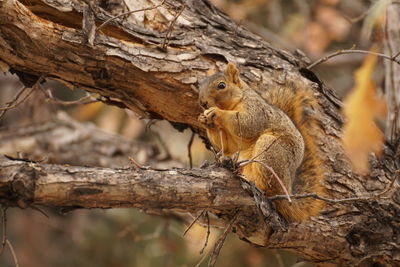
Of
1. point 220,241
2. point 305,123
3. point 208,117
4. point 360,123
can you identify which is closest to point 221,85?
point 208,117

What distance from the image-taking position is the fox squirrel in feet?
9.46

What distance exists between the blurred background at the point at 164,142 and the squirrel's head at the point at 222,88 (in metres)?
1.22

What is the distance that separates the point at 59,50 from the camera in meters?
2.84

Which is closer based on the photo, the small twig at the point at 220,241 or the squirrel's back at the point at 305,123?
the small twig at the point at 220,241

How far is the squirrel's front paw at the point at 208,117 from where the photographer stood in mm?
2875

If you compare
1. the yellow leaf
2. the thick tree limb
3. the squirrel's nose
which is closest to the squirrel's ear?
the squirrel's nose

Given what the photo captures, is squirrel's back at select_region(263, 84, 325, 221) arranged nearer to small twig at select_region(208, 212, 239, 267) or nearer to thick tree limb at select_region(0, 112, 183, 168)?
small twig at select_region(208, 212, 239, 267)

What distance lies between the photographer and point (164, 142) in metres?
4.61

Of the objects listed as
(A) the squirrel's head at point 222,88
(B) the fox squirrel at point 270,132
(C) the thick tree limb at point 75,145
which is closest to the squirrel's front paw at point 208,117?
(B) the fox squirrel at point 270,132

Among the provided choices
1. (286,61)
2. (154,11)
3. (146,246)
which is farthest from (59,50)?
(146,246)

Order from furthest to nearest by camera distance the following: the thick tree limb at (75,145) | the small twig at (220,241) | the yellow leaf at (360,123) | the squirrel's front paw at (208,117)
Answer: the thick tree limb at (75,145) < the squirrel's front paw at (208,117) < the small twig at (220,241) < the yellow leaf at (360,123)

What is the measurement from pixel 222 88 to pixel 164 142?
164cm

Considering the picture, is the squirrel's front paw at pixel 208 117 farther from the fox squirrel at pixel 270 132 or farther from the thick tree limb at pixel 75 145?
the thick tree limb at pixel 75 145

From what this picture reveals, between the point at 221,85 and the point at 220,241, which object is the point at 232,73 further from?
the point at 220,241
